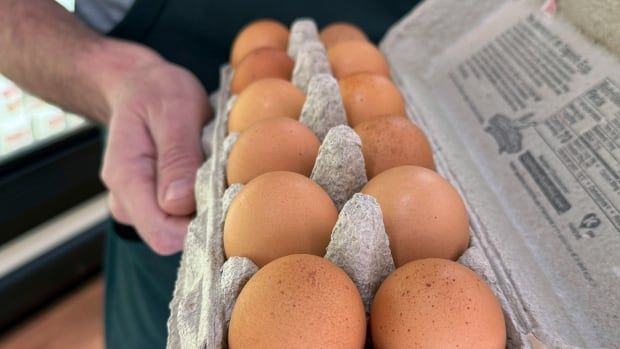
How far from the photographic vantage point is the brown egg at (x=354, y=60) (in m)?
0.79

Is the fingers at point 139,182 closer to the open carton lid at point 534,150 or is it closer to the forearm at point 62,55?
the forearm at point 62,55

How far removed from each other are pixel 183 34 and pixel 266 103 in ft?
1.51

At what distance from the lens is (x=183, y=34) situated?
1043mm

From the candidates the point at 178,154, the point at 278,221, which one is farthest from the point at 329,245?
the point at 178,154

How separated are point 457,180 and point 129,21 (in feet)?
2.30

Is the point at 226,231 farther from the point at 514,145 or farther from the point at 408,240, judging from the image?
the point at 514,145

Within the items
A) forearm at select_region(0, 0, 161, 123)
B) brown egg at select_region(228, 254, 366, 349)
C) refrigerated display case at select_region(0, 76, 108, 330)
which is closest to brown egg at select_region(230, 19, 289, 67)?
forearm at select_region(0, 0, 161, 123)

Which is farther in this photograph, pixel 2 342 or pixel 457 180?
pixel 2 342

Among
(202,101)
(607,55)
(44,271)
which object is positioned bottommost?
(44,271)

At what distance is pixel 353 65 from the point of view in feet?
2.58

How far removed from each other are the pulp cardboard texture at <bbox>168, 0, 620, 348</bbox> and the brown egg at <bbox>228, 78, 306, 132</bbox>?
0.04 m

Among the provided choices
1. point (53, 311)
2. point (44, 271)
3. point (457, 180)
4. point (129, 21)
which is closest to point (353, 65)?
point (457, 180)

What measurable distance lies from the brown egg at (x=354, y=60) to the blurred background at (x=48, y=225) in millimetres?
1034

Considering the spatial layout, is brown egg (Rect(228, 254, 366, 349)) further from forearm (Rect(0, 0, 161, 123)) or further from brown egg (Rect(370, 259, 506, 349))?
forearm (Rect(0, 0, 161, 123))
